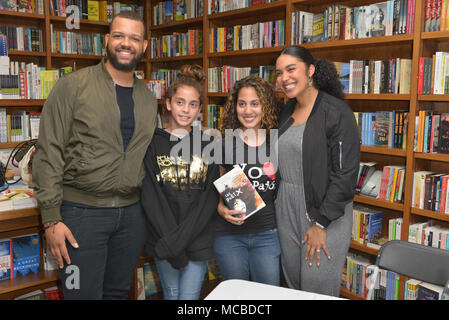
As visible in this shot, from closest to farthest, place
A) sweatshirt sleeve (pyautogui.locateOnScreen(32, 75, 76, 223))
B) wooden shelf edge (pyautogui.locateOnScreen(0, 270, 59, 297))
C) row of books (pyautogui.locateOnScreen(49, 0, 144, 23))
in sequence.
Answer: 1. sweatshirt sleeve (pyautogui.locateOnScreen(32, 75, 76, 223))
2. wooden shelf edge (pyautogui.locateOnScreen(0, 270, 59, 297))
3. row of books (pyautogui.locateOnScreen(49, 0, 144, 23))

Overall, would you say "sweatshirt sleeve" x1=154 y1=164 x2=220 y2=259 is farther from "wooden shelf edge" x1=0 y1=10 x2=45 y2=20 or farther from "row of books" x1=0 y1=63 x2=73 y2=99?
"wooden shelf edge" x1=0 y1=10 x2=45 y2=20

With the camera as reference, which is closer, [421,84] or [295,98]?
[295,98]

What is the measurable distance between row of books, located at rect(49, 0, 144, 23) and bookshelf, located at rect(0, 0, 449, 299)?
0.26 feet

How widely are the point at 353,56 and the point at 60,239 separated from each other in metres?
2.41

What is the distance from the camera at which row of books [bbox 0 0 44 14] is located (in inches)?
154

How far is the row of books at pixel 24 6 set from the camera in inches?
154

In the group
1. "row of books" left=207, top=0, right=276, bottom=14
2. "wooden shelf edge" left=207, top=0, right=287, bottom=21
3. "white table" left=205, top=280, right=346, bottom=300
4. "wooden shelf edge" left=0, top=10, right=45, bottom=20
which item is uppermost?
"row of books" left=207, top=0, right=276, bottom=14

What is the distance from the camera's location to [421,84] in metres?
2.50

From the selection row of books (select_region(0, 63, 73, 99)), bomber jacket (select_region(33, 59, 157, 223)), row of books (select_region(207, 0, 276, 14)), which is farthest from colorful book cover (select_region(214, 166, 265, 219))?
row of books (select_region(0, 63, 73, 99))

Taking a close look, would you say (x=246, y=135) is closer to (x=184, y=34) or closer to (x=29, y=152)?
(x=29, y=152)

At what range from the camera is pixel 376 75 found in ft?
9.10
